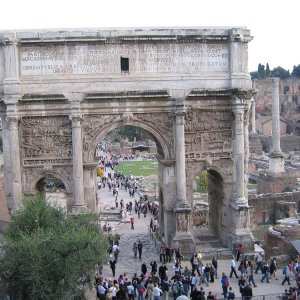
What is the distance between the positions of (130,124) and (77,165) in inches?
89.5

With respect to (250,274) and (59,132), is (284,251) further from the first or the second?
(59,132)

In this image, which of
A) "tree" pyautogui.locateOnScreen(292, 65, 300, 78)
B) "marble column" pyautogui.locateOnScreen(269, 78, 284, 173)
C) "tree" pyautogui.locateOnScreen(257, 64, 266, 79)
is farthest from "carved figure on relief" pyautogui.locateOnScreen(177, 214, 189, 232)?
"tree" pyautogui.locateOnScreen(257, 64, 266, 79)

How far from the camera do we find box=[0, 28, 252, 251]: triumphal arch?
18.2 meters

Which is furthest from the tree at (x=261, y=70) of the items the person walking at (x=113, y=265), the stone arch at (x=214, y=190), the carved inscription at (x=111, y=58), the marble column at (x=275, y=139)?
the person walking at (x=113, y=265)

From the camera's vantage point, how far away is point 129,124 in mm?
18672

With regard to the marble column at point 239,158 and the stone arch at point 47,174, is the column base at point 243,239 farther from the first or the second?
the stone arch at point 47,174

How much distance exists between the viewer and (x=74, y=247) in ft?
40.6

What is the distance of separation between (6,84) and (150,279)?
7905 mm

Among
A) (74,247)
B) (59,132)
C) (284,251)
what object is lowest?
(284,251)

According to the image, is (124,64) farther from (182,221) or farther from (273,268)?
(273,268)

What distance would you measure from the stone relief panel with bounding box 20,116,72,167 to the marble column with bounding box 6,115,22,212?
1.31ft

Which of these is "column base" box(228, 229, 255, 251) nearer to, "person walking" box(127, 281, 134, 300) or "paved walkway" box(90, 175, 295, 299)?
"paved walkway" box(90, 175, 295, 299)

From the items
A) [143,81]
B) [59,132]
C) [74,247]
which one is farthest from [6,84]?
[74,247]

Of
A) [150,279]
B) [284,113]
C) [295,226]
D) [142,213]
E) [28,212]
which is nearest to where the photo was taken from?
[28,212]
